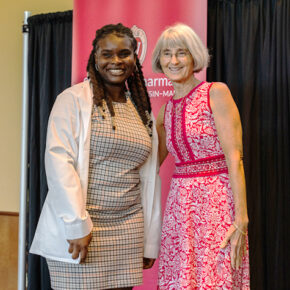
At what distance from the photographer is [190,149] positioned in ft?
6.78

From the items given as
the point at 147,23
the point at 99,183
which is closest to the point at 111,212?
the point at 99,183

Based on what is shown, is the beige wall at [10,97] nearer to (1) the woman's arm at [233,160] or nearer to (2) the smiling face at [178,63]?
(2) the smiling face at [178,63]

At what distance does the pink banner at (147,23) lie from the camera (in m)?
2.83

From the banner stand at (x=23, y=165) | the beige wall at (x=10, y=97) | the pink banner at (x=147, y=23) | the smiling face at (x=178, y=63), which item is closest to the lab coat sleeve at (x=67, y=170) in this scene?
the smiling face at (x=178, y=63)

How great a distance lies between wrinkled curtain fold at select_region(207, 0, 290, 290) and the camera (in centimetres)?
300

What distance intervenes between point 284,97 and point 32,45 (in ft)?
7.29

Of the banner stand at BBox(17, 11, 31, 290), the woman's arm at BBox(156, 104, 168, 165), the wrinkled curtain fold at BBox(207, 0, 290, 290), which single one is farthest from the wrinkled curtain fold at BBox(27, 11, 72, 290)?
the woman's arm at BBox(156, 104, 168, 165)

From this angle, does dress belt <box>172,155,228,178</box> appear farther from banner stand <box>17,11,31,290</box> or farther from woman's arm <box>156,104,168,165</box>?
banner stand <box>17,11,31,290</box>

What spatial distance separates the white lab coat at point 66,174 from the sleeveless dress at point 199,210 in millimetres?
471

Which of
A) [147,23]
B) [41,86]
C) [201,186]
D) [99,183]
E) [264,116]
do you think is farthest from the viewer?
[41,86]

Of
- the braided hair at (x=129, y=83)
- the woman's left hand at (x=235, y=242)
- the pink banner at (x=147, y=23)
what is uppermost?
the pink banner at (x=147, y=23)

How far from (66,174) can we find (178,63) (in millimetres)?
779

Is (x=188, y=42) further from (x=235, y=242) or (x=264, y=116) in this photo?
(x=264, y=116)

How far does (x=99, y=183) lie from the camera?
6.17ft
